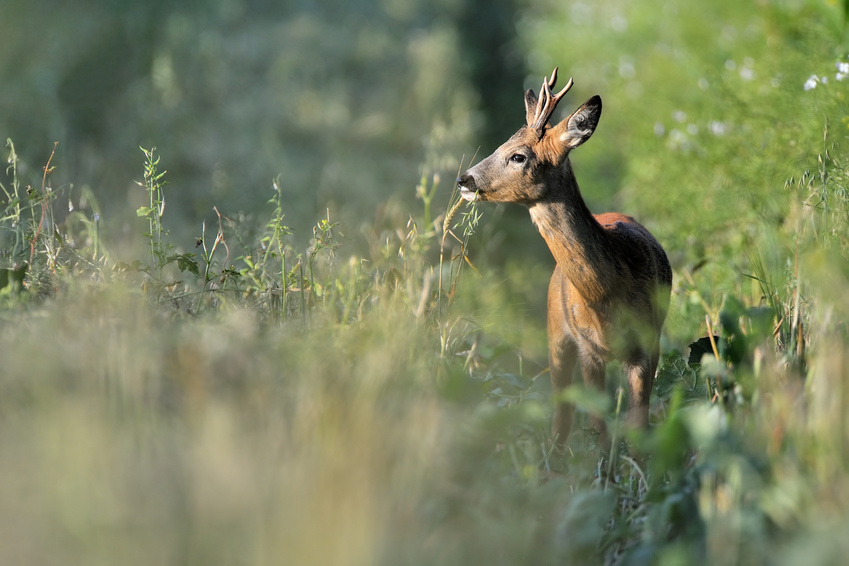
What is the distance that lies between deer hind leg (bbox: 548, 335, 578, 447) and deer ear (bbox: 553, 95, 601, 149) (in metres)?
0.99

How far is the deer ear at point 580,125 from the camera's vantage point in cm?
501

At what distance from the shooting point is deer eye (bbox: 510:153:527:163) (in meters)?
5.10

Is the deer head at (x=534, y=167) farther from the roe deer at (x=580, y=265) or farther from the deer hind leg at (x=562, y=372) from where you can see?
the deer hind leg at (x=562, y=372)

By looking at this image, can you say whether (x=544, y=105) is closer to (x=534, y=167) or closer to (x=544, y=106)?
(x=544, y=106)

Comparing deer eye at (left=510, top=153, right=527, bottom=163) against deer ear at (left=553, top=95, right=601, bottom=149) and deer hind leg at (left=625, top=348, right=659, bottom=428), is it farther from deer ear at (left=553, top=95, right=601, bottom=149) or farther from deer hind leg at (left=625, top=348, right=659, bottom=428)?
deer hind leg at (left=625, top=348, right=659, bottom=428)

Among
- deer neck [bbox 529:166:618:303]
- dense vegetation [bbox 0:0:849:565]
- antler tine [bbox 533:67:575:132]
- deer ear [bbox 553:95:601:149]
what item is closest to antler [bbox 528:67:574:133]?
antler tine [bbox 533:67:575:132]

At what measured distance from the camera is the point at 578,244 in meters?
4.92

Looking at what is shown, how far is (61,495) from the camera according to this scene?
255cm

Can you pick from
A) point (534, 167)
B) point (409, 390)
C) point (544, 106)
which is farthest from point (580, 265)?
point (409, 390)

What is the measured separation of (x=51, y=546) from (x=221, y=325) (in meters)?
1.25

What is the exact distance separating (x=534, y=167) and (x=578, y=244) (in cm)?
46

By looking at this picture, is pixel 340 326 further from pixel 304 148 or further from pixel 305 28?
pixel 305 28

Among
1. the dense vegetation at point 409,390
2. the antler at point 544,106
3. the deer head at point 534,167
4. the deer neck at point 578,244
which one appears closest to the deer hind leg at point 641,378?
the dense vegetation at point 409,390

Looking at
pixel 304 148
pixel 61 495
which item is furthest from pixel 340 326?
pixel 304 148
